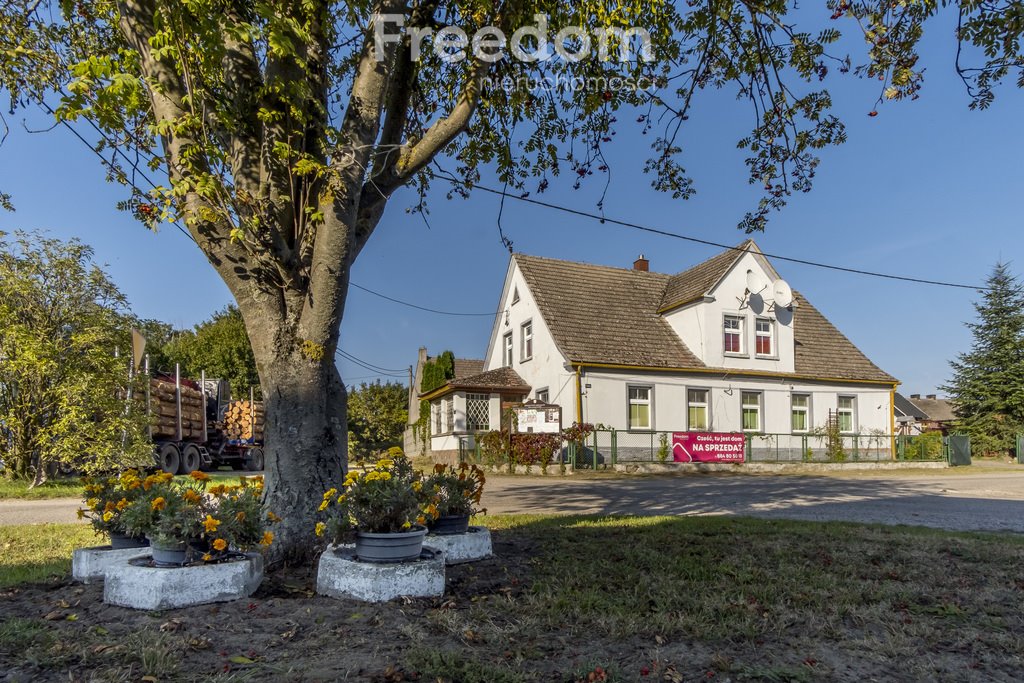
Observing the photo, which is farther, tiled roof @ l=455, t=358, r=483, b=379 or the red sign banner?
tiled roof @ l=455, t=358, r=483, b=379

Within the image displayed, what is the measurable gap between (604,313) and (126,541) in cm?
2079

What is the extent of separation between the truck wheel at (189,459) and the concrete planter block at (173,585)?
15.8 metres

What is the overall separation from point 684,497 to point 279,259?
9614 mm

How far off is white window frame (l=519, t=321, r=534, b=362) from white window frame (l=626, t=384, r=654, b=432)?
4036mm

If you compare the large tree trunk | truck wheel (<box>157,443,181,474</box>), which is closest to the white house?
truck wheel (<box>157,443,181,474</box>)

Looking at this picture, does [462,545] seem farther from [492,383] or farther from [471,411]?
[492,383]

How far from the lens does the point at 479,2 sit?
232 inches

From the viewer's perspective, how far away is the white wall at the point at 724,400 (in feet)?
72.1

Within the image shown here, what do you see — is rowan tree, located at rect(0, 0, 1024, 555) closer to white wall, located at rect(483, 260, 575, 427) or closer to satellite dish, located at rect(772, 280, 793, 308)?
white wall, located at rect(483, 260, 575, 427)

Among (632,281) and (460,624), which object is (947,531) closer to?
(460,624)

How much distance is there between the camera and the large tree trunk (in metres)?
5.07

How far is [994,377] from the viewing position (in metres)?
39.5

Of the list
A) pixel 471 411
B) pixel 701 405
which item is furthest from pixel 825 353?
pixel 471 411

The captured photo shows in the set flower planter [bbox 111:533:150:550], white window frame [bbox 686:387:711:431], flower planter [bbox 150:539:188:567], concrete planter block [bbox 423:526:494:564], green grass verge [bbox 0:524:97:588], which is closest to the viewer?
flower planter [bbox 150:539:188:567]
